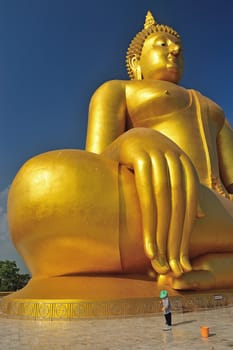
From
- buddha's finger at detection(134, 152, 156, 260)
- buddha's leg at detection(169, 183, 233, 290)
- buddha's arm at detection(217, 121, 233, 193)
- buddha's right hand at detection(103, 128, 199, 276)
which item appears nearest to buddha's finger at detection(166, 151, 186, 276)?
buddha's right hand at detection(103, 128, 199, 276)

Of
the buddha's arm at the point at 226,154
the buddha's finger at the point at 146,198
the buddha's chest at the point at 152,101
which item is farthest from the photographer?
the buddha's arm at the point at 226,154

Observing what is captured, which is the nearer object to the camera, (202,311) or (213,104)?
(202,311)

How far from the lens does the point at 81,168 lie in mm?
5949

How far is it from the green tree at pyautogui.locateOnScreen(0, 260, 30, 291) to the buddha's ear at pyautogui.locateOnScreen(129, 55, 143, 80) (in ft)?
33.7

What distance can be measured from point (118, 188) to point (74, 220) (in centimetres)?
83

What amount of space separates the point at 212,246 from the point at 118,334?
10.6ft

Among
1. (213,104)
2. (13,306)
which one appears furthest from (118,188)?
(213,104)

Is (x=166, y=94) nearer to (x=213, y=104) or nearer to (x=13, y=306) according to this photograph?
(x=213, y=104)

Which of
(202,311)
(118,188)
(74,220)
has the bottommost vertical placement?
(202,311)

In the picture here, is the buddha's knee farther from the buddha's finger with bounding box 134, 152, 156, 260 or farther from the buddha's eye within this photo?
the buddha's eye

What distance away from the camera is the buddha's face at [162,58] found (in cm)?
→ 999

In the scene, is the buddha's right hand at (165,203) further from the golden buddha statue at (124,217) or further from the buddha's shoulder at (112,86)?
the buddha's shoulder at (112,86)

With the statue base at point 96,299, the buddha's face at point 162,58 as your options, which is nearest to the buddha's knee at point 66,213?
the statue base at point 96,299

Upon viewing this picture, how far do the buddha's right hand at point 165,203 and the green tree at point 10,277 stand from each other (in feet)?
39.7
